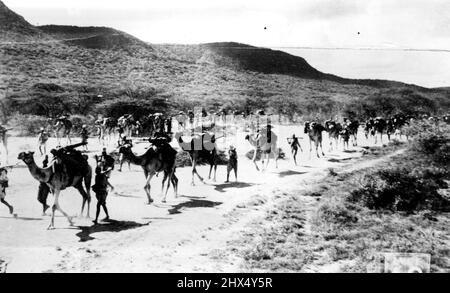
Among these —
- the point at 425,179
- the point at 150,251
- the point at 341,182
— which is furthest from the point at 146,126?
the point at 150,251

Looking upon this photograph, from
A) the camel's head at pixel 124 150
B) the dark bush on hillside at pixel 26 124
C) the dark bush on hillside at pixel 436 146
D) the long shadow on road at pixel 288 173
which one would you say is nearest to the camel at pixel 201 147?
the long shadow on road at pixel 288 173

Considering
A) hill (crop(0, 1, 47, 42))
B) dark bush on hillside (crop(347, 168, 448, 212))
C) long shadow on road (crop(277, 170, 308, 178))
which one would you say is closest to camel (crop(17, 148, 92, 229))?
dark bush on hillside (crop(347, 168, 448, 212))

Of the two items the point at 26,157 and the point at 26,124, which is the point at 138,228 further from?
the point at 26,124

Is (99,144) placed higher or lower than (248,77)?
lower

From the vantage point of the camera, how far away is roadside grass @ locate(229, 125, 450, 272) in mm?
10227

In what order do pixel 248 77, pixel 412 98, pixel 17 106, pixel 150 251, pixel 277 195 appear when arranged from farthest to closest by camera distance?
pixel 248 77
pixel 412 98
pixel 17 106
pixel 277 195
pixel 150 251

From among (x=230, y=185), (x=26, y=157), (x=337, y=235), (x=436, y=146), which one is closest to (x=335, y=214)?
(x=337, y=235)

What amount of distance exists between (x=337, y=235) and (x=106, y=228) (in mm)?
6962

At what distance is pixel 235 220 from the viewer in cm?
1358

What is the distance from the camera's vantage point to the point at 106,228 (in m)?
12.1

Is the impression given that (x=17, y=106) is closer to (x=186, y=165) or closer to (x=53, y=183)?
(x=186, y=165)

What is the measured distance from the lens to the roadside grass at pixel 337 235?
33.6 feet

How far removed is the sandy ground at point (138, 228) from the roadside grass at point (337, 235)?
78cm
